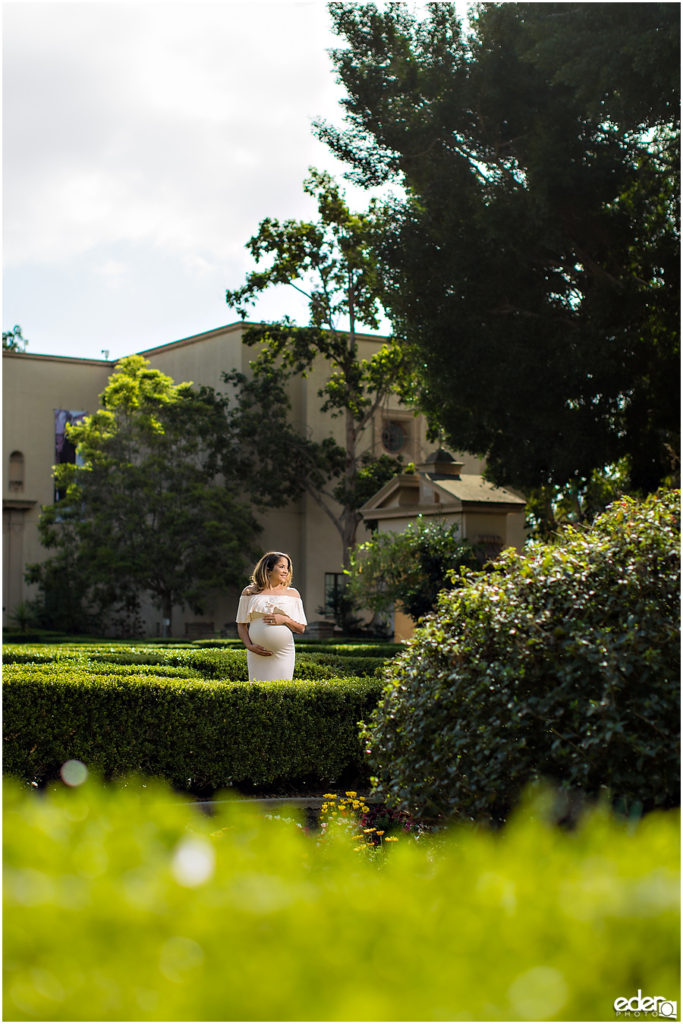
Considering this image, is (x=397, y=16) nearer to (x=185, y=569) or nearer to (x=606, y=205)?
(x=606, y=205)

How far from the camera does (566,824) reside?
12.6 feet

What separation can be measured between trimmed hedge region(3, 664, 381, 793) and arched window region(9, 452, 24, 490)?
2603cm

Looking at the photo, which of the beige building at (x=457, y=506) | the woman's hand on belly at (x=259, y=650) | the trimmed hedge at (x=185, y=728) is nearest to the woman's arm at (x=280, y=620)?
the woman's hand on belly at (x=259, y=650)

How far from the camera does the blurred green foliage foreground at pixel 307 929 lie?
4.24ft

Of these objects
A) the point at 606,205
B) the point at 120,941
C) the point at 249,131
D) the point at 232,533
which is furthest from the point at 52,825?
the point at 232,533

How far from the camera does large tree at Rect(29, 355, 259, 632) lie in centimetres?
2739

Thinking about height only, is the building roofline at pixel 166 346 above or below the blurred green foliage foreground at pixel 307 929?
above

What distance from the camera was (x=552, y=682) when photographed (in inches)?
161

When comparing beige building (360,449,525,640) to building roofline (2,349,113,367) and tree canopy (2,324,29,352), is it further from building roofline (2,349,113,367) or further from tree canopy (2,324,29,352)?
tree canopy (2,324,29,352)

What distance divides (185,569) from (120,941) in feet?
87.0

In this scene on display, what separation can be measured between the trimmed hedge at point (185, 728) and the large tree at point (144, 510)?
19.3m

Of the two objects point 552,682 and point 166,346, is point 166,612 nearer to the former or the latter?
point 166,346

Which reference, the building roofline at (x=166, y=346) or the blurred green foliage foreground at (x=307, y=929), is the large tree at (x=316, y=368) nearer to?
the building roofline at (x=166, y=346)

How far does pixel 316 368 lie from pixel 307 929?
3038cm
